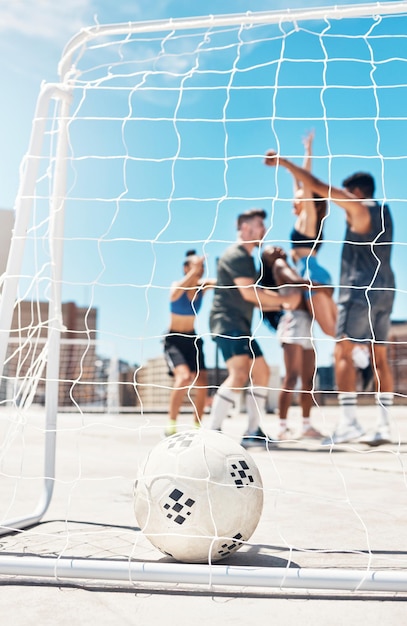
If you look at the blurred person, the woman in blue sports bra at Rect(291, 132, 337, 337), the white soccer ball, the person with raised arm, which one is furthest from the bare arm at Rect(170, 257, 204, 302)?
the white soccer ball

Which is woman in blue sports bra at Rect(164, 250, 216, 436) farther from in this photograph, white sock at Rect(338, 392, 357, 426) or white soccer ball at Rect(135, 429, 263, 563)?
white soccer ball at Rect(135, 429, 263, 563)

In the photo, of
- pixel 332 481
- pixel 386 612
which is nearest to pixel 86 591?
pixel 386 612

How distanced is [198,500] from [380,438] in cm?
368

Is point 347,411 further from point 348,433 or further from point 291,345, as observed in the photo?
point 291,345

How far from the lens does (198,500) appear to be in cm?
220

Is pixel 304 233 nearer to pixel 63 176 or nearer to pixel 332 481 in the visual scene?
pixel 332 481

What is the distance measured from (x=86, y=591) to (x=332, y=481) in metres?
2.57

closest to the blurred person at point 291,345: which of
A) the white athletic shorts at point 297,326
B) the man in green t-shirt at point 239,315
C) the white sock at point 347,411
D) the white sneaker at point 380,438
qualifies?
the white athletic shorts at point 297,326

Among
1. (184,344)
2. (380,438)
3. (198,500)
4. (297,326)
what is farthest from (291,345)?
(198,500)

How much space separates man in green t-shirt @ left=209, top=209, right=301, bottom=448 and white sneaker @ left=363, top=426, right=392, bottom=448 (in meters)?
1.02

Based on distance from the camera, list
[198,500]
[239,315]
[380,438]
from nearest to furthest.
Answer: [198,500] < [380,438] < [239,315]

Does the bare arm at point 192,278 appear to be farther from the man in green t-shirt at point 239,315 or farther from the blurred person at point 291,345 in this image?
the blurred person at point 291,345

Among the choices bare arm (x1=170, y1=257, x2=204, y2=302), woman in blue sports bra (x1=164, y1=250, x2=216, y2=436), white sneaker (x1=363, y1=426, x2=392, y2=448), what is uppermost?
→ bare arm (x1=170, y1=257, x2=204, y2=302)

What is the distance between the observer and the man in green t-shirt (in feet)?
19.4
